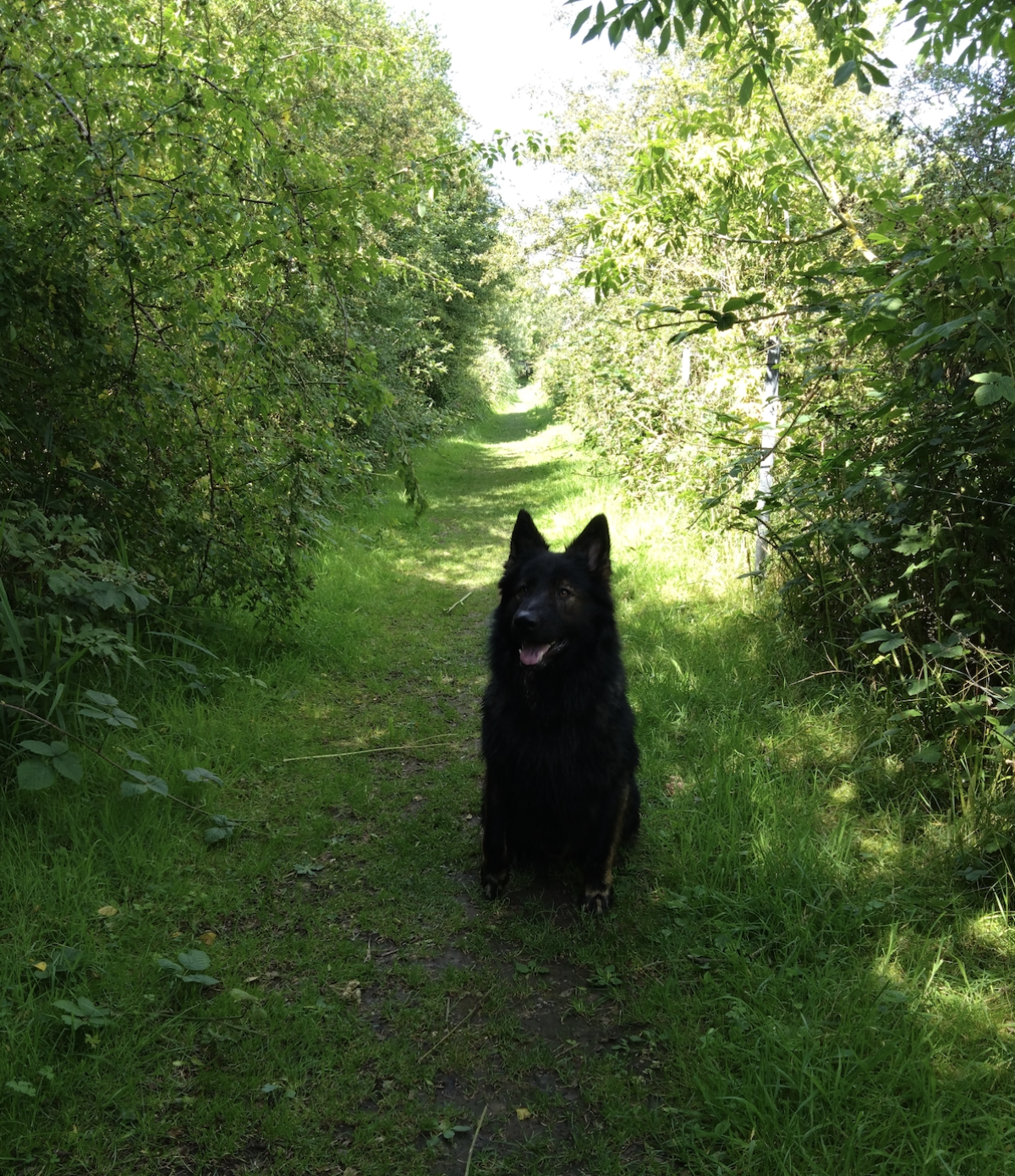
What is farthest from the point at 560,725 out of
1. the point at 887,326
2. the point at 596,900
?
the point at 887,326

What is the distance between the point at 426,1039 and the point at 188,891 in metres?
1.20

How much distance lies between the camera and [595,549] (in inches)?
131

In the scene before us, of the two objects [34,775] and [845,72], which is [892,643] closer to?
[845,72]

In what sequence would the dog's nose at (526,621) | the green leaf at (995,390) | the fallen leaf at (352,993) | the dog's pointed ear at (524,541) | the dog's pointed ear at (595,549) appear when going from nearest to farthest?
the green leaf at (995,390)
the fallen leaf at (352,993)
the dog's nose at (526,621)
the dog's pointed ear at (595,549)
the dog's pointed ear at (524,541)

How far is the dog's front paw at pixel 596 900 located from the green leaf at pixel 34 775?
218 cm

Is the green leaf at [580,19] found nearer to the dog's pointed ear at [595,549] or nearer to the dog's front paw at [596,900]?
the dog's pointed ear at [595,549]

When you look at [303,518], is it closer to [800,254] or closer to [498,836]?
[498,836]

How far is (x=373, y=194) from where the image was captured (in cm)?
390

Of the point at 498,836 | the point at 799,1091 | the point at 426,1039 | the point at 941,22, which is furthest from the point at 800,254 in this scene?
the point at 426,1039

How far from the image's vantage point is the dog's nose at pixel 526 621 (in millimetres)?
3031

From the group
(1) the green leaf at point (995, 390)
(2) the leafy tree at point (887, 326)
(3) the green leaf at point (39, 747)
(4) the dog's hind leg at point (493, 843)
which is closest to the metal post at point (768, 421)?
(2) the leafy tree at point (887, 326)

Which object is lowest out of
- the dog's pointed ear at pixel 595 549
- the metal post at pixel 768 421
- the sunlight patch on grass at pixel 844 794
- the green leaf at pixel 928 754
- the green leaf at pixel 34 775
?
the sunlight patch on grass at pixel 844 794

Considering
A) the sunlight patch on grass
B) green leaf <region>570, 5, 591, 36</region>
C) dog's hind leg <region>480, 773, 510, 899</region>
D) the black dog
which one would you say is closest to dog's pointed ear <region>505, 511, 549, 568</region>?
the black dog

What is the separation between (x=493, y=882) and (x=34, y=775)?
1.90 meters
